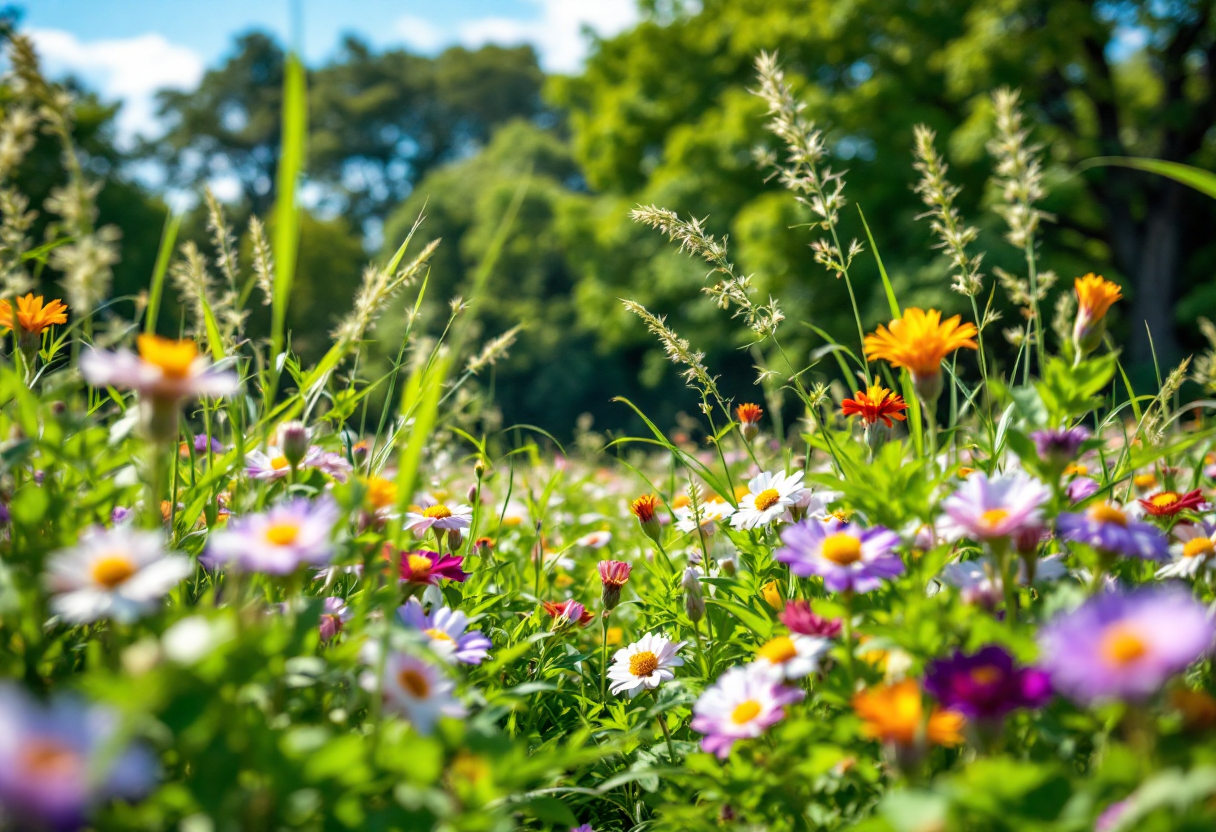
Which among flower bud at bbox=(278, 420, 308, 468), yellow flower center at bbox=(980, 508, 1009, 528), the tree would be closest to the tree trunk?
the tree

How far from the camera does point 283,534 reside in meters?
0.64

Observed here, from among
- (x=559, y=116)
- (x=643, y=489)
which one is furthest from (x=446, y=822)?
(x=559, y=116)

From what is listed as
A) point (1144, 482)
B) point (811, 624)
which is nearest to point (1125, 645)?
point (811, 624)

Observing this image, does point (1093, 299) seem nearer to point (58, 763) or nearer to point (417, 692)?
point (417, 692)

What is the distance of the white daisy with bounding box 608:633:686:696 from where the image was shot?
103 centimetres

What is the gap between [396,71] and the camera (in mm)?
27531

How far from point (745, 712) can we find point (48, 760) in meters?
0.57

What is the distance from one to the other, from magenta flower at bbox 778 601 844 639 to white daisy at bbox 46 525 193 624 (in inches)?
22.6

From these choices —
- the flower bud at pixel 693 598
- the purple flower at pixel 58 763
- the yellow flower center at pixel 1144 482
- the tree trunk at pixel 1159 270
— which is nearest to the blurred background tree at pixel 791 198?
the tree trunk at pixel 1159 270

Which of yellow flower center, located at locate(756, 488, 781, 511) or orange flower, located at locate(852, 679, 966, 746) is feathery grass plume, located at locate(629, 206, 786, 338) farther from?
orange flower, located at locate(852, 679, 966, 746)

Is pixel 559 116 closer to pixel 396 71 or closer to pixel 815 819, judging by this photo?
pixel 396 71

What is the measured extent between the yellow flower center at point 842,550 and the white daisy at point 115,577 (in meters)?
0.58

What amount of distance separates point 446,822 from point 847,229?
9186mm

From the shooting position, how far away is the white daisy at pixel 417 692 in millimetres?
613
